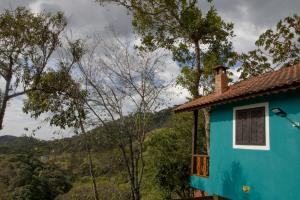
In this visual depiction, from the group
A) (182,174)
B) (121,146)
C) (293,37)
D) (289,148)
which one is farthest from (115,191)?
(289,148)

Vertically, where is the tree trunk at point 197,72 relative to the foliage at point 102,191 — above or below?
above

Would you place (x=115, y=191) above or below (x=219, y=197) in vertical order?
below

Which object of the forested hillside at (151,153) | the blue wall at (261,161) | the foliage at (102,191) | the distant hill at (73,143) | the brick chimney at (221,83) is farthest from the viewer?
the foliage at (102,191)

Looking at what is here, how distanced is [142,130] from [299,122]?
47.3 ft

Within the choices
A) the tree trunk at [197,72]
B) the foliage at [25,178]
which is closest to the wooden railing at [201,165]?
the tree trunk at [197,72]

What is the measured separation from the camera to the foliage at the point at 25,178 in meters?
56.0

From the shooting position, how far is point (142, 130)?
22.4 m

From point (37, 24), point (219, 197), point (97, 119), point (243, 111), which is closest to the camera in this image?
point (243, 111)

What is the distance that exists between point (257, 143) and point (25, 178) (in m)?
54.4

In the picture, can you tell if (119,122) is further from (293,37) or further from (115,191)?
(115,191)

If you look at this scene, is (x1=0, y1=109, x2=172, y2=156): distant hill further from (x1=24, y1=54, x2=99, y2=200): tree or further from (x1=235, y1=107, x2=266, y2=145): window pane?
(x1=235, y1=107, x2=266, y2=145): window pane

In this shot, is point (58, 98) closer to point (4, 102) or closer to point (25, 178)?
point (4, 102)

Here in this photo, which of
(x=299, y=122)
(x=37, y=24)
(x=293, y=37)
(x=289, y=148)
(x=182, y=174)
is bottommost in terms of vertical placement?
(x=182, y=174)

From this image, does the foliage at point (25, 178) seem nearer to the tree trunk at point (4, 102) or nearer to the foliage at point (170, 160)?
the foliage at point (170, 160)
